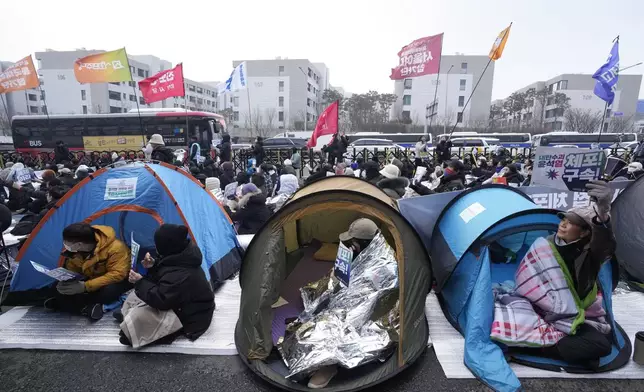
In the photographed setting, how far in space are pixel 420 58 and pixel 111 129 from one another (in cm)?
1684

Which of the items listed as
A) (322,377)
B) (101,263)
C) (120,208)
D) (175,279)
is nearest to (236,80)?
Result: (120,208)

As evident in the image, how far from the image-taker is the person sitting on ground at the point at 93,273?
11.5 feet

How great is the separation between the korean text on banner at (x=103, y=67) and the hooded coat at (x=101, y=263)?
9.86 meters

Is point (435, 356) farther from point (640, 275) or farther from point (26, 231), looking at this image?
point (26, 231)

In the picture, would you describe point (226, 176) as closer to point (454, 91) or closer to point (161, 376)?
point (161, 376)

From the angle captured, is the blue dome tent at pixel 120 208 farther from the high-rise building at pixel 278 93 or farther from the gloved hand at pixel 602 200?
the high-rise building at pixel 278 93

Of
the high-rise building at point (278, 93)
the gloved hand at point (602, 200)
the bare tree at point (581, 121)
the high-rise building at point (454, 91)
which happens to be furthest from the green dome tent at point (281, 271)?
the bare tree at point (581, 121)

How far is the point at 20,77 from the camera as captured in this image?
13.7 meters

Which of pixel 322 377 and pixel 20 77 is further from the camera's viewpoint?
pixel 20 77

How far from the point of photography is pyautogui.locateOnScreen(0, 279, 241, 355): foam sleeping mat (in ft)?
10.6

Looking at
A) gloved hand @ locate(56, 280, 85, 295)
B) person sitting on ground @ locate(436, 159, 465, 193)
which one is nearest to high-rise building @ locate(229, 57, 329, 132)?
person sitting on ground @ locate(436, 159, 465, 193)

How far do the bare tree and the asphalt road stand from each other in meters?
50.8

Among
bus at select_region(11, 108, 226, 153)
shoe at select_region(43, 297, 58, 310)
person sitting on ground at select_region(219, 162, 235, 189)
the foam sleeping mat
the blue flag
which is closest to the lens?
the foam sleeping mat

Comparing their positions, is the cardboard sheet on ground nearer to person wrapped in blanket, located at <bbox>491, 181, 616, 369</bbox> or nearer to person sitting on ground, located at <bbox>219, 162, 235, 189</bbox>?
person wrapped in blanket, located at <bbox>491, 181, 616, 369</bbox>
